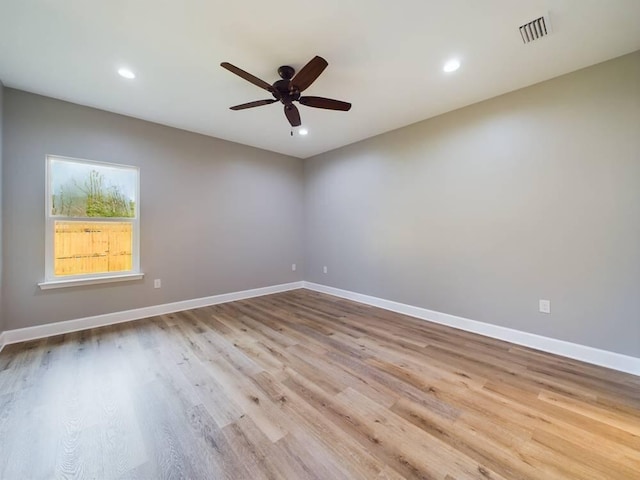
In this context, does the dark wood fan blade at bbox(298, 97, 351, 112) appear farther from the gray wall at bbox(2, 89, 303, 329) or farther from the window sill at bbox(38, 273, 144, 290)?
the window sill at bbox(38, 273, 144, 290)

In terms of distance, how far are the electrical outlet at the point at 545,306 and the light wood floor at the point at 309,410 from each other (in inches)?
17.5

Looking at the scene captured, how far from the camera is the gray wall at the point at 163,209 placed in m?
2.78

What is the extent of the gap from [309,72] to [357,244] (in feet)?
9.20

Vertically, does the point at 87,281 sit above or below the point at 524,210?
below

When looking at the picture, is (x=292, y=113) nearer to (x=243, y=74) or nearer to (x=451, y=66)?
(x=243, y=74)

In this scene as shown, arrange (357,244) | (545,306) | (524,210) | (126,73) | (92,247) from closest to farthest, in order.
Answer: (126,73) → (545,306) → (524,210) → (92,247) → (357,244)

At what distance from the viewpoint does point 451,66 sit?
2.37 metres

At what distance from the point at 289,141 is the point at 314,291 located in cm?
281

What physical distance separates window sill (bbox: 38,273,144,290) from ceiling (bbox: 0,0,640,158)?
6.90 feet

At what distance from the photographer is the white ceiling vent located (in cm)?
186

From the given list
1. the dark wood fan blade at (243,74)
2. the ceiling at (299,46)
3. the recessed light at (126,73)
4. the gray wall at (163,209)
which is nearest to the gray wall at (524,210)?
the ceiling at (299,46)

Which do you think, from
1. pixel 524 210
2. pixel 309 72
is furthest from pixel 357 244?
pixel 309 72

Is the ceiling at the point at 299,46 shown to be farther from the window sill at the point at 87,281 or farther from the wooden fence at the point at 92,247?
the window sill at the point at 87,281

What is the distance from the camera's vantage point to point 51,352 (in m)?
2.52
